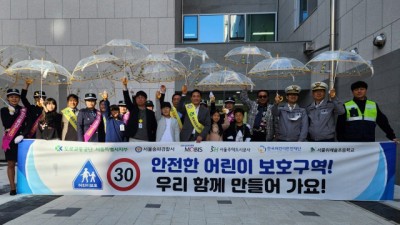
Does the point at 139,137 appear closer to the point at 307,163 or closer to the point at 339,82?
the point at 307,163

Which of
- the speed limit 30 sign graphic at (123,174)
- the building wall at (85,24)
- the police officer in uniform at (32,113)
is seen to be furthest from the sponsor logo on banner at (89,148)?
the building wall at (85,24)

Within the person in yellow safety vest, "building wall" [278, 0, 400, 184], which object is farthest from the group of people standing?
"building wall" [278, 0, 400, 184]

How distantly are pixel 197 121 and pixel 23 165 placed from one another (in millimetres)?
3082

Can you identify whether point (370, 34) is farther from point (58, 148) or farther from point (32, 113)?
point (32, 113)

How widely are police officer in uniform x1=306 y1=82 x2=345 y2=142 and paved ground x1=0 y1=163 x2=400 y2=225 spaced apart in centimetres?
109

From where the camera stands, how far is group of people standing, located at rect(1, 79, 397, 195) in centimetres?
547

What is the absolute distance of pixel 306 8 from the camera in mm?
12898

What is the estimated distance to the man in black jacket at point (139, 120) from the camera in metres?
5.95

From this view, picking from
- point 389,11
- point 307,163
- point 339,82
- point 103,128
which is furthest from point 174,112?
point 339,82

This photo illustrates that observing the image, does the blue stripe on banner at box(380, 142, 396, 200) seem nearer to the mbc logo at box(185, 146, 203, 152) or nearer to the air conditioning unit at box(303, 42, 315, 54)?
the mbc logo at box(185, 146, 203, 152)

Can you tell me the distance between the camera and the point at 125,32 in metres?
12.5

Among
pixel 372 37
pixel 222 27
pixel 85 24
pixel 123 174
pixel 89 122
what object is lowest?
pixel 123 174

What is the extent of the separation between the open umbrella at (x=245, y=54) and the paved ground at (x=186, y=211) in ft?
14.5

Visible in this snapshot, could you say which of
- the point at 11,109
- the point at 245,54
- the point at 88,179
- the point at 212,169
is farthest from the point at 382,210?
the point at 11,109
